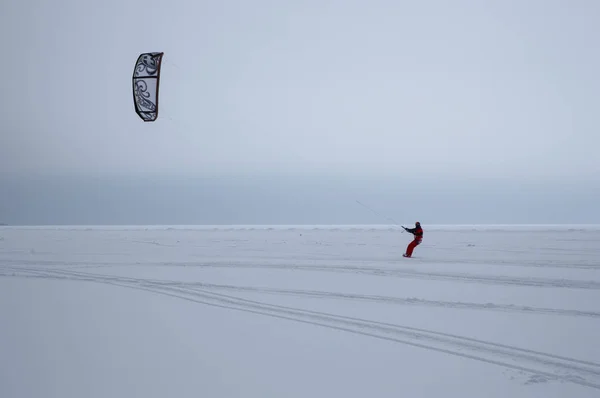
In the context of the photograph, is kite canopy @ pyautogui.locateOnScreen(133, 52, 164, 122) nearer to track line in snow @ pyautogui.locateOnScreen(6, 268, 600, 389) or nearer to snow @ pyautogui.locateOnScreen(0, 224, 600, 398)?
snow @ pyautogui.locateOnScreen(0, 224, 600, 398)

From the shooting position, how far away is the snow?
4789 millimetres

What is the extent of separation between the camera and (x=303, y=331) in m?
6.60

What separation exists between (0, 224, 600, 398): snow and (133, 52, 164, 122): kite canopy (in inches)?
201

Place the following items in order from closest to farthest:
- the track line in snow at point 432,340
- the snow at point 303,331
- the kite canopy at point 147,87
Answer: the snow at point 303,331 → the track line in snow at point 432,340 → the kite canopy at point 147,87

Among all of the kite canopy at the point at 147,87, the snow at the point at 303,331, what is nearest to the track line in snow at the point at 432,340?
the snow at the point at 303,331

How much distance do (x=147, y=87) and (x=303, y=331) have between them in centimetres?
938

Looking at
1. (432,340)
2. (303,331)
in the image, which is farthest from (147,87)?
(432,340)

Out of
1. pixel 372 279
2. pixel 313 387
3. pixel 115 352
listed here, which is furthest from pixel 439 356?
pixel 372 279

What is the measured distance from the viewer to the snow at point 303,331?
189 inches

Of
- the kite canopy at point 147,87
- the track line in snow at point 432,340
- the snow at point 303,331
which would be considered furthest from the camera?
the kite canopy at point 147,87

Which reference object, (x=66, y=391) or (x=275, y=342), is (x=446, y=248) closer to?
(x=275, y=342)

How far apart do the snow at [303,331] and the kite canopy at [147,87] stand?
510 cm

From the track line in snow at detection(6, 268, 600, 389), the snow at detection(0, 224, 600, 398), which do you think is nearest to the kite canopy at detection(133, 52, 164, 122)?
the snow at detection(0, 224, 600, 398)

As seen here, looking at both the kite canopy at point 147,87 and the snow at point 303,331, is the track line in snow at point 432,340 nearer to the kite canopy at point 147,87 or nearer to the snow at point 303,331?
the snow at point 303,331
